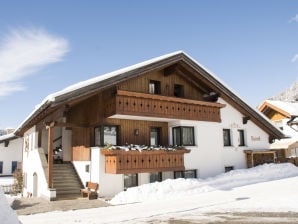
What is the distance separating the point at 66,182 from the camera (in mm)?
17312

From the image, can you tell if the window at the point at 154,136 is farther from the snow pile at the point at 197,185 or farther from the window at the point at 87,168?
the window at the point at 87,168

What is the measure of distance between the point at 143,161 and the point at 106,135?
257 centimetres

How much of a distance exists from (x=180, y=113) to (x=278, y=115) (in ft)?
75.5

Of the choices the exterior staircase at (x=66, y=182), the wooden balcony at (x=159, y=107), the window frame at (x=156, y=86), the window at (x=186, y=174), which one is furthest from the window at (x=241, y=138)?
the exterior staircase at (x=66, y=182)

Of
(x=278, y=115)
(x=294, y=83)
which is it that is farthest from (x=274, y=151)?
(x=294, y=83)

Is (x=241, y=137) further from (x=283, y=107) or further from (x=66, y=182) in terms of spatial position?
(x=283, y=107)

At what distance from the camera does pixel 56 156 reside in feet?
68.5

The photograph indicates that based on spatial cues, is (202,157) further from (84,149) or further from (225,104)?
(84,149)

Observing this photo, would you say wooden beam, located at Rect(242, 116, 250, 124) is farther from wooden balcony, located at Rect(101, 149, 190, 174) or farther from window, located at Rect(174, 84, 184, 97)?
wooden balcony, located at Rect(101, 149, 190, 174)

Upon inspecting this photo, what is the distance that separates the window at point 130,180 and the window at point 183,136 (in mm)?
3812

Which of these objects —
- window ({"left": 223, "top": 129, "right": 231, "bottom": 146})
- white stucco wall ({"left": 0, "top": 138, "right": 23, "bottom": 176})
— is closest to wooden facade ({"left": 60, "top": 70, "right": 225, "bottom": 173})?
window ({"left": 223, "top": 129, "right": 231, "bottom": 146})

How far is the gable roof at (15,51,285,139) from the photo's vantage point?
14319mm

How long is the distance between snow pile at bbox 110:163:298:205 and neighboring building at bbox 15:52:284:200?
1306mm

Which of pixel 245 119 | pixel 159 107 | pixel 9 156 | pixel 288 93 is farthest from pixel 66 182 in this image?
pixel 288 93
